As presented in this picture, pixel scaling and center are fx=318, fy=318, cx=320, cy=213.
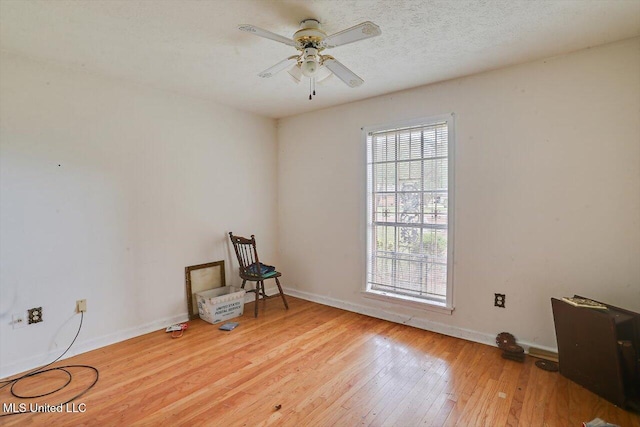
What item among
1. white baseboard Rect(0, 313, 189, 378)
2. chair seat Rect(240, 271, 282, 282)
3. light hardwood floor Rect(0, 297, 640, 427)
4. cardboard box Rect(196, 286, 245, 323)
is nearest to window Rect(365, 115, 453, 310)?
light hardwood floor Rect(0, 297, 640, 427)

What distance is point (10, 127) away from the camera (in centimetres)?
234

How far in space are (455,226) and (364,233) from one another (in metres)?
0.98

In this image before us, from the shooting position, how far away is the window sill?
3.01 meters

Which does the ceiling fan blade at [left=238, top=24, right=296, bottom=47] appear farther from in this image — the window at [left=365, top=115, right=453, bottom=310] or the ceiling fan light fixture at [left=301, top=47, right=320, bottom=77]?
the window at [left=365, top=115, right=453, bottom=310]

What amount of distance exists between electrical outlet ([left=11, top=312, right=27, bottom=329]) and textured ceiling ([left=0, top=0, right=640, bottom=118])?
1942mm

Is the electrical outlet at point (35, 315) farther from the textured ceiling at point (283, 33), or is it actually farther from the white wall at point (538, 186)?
the white wall at point (538, 186)

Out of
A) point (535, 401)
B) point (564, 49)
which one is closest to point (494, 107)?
point (564, 49)

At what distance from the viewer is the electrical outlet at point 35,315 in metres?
2.42

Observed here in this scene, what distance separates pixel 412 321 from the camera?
320cm

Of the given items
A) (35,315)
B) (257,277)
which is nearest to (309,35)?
(257,277)

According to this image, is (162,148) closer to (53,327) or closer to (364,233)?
(53,327)

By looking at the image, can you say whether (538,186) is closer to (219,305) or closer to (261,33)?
(261,33)

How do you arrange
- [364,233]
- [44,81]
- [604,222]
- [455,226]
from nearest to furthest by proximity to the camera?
[604,222]
[44,81]
[455,226]
[364,233]

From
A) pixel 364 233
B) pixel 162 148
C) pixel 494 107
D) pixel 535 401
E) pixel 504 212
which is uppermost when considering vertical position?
pixel 494 107
